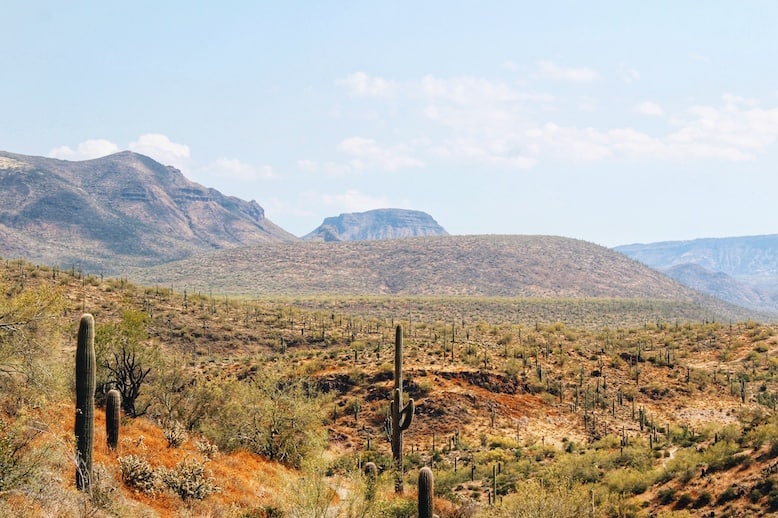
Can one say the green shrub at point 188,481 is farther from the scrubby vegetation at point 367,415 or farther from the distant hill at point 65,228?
the distant hill at point 65,228

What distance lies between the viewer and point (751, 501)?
18016 mm

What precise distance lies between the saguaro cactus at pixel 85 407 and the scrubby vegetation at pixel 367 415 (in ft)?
1.37

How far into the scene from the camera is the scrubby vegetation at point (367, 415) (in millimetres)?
16000

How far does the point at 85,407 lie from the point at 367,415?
2243cm

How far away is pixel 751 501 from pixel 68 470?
18558mm

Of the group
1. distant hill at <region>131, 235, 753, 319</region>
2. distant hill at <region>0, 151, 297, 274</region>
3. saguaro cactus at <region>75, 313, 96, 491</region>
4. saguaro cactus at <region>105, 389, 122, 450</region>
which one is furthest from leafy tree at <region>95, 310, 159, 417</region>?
distant hill at <region>0, 151, 297, 274</region>

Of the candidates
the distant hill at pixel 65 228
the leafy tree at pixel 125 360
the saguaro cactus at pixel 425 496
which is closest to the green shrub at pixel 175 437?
the leafy tree at pixel 125 360

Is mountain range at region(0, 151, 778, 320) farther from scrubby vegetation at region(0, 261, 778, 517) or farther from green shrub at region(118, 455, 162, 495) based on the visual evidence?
green shrub at region(118, 455, 162, 495)

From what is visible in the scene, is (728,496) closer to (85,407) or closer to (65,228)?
(85,407)

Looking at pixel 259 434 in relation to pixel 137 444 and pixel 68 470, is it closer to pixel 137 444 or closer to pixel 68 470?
pixel 137 444

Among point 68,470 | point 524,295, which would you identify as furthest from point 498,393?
point 524,295

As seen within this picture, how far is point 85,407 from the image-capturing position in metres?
14.1

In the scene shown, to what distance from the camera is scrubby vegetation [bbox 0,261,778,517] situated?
16000mm

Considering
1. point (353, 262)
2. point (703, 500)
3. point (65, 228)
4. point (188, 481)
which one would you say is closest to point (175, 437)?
point (188, 481)
